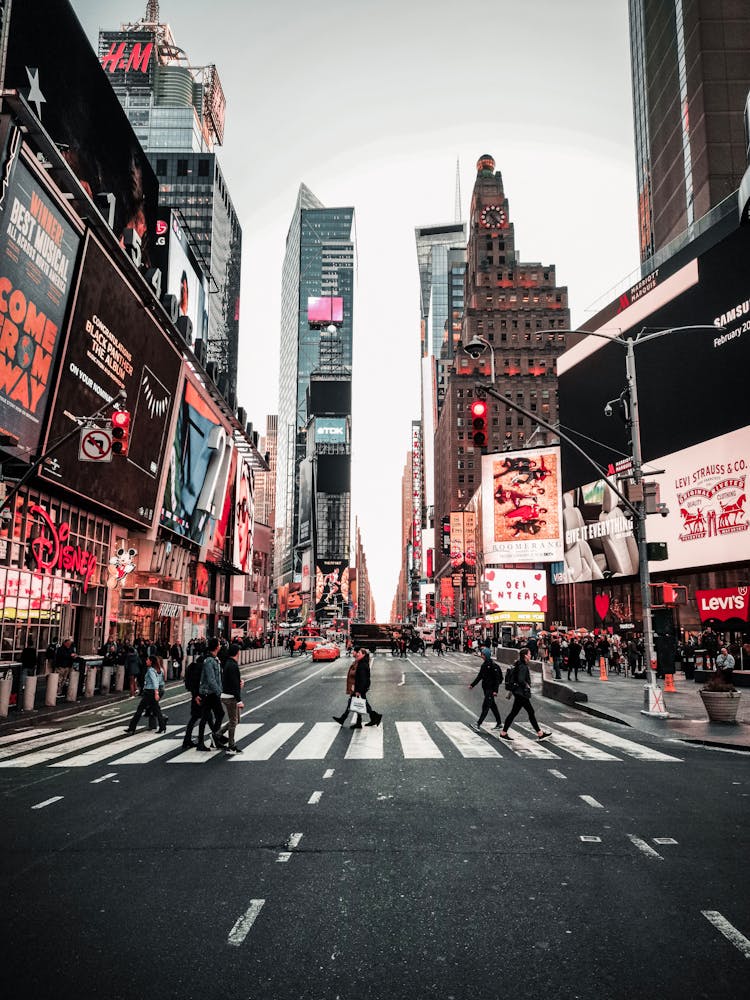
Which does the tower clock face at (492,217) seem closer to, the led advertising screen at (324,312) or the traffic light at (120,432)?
the led advertising screen at (324,312)

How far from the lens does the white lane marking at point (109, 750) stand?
11914 millimetres

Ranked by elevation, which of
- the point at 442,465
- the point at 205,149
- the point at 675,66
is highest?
the point at 205,149

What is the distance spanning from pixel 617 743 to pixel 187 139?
7225 inches

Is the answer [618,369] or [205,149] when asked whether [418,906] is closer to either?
[618,369]

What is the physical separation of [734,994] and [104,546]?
3715cm

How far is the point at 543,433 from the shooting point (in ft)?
371

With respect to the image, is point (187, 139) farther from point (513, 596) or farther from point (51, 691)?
point (51, 691)

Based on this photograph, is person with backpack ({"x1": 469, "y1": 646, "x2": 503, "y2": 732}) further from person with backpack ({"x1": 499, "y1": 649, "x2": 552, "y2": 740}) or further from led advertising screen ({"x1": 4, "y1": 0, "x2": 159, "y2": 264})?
led advertising screen ({"x1": 4, "y1": 0, "x2": 159, "y2": 264})

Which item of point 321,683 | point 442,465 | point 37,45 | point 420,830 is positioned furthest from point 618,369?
point 442,465

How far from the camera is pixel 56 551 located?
1221 inches

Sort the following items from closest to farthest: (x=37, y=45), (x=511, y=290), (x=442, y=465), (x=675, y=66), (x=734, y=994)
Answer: (x=734, y=994) < (x=37, y=45) < (x=675, y=66) < (x=511, y=290) < (x=442, y=465)

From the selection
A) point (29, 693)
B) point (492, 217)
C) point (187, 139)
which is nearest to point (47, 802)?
point (29, 693)

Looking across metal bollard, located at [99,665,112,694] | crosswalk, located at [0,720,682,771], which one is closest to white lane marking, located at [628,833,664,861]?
crosswalk, located at [0,720,682,771]

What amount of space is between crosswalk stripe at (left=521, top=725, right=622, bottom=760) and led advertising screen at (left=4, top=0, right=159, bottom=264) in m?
26.1
